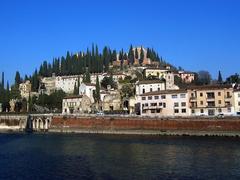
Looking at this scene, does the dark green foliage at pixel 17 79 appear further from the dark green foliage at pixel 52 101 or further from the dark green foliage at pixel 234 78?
the dark green foliage at pixel 234 78

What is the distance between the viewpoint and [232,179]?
34.2m

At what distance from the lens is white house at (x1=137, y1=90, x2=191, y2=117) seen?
84.2 metres

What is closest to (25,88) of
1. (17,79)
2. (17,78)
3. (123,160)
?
(17,79)

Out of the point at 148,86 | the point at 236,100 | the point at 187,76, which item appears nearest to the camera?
the point at 236,100

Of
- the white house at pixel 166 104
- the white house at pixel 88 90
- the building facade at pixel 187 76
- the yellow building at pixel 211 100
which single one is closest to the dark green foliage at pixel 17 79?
the white house at pixel 88 90

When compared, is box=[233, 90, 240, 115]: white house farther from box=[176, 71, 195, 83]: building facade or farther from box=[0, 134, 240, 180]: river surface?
box=[176, 71, 195, 83]: building facade

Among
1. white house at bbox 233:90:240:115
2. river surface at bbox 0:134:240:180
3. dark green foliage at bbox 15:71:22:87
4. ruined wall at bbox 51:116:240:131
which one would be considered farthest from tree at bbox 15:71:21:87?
white house at bbox 233:90:240:115

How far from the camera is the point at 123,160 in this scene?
44.8 metres

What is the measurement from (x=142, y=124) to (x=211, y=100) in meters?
14.9

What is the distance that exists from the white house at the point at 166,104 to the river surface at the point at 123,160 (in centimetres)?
2266

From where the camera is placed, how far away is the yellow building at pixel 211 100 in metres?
81.1

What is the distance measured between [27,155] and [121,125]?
34.6 metres

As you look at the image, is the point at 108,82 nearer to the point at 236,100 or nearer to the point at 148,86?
the point at 148,86

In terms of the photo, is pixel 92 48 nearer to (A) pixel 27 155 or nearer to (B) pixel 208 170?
(A) pixel 27 155
